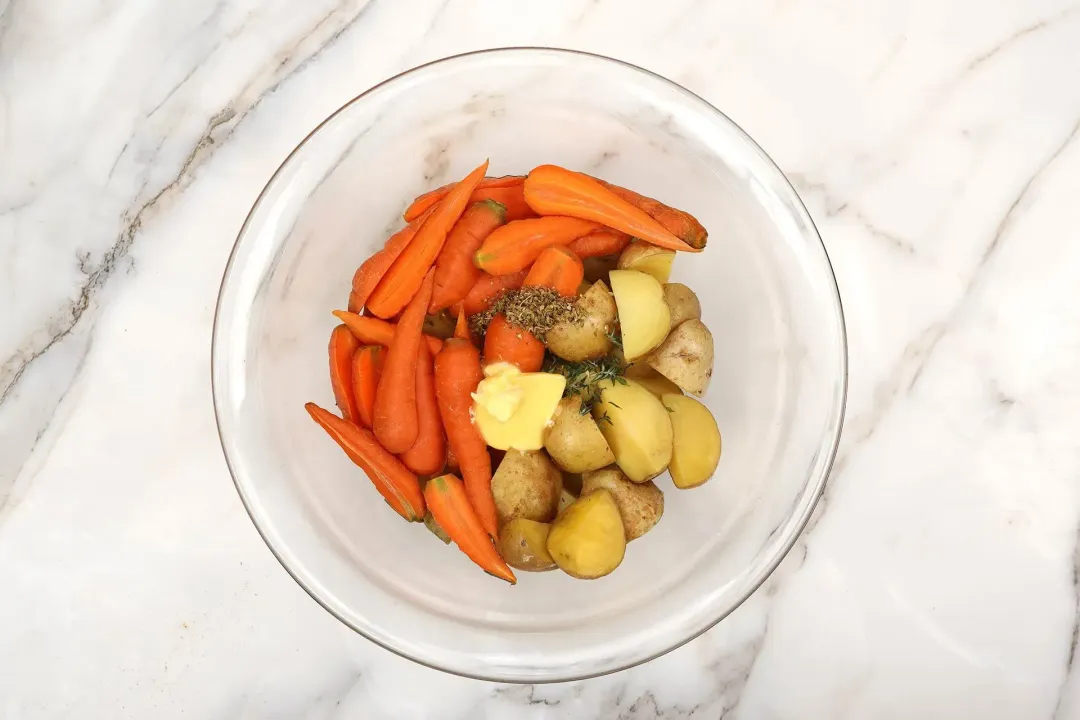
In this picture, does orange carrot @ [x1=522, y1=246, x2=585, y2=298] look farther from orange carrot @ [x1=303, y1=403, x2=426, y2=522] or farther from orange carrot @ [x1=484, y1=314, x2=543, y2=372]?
orange carrot @ [x1=303, y1=403, x2=426, y2=522]

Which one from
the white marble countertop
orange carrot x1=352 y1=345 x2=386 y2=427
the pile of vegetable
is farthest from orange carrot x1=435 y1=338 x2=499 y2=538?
the white marble countertop

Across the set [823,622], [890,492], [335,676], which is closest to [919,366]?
[890,492]

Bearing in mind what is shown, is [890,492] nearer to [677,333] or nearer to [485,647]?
[677,333]

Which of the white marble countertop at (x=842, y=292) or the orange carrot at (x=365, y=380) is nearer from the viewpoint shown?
the orange carrot at (x=365, y=380)

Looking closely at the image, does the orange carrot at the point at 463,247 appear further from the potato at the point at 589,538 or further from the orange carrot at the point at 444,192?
the potato at the point at 589,538

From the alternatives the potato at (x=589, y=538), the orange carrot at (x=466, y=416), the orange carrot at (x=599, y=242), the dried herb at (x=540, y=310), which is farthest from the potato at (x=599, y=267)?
the potato at (x=589, y=538)

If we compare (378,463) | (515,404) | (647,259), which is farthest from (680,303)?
(378,463)

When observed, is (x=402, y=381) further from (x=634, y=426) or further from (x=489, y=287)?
(x=634, y=426)

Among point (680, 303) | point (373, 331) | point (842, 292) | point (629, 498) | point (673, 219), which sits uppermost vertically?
point (373, 331)
